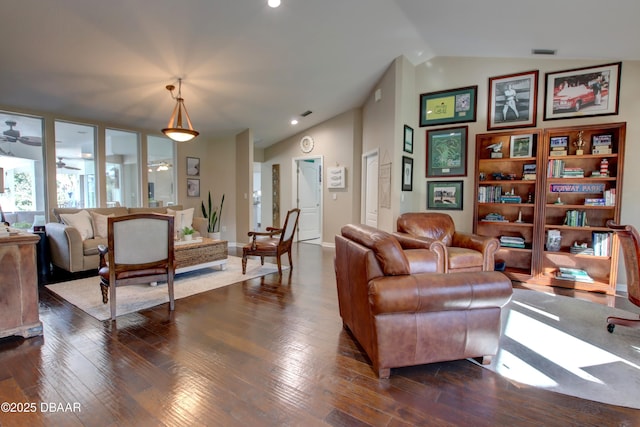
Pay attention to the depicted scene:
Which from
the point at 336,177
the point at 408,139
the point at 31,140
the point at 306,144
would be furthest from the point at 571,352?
the point at 31,140

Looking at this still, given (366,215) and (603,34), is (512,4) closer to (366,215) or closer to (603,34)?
(603,34)

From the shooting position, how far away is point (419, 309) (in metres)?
1.85

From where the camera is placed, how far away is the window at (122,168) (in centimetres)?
550

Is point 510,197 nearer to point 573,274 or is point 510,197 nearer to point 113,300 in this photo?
point 573,274

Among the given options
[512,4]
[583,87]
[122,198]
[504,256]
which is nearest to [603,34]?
[583,87]

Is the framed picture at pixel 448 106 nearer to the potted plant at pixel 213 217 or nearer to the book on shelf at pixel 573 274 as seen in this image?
the book on shelf at pixel 573 274

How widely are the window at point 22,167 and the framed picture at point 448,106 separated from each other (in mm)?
5923

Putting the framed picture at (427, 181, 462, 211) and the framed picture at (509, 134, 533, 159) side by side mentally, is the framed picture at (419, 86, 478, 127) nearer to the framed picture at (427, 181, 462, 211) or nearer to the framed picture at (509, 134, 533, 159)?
the framed picture at (509, 134, 533, 159)

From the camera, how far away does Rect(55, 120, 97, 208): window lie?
490cm

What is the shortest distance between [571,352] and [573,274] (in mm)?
2095

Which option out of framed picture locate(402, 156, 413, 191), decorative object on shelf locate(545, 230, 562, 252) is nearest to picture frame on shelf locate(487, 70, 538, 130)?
framed picture locate(402, 156, 413, 191)

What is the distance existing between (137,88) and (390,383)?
4.66m

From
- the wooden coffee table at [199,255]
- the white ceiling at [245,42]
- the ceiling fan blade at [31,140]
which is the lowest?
the wooden coffee table at [199,255]

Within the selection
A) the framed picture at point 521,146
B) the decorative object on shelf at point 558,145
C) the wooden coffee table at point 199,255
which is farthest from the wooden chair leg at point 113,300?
the decorative object on shelf at point 558,145
